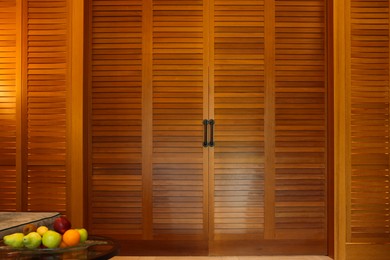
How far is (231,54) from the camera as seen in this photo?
3.50 m

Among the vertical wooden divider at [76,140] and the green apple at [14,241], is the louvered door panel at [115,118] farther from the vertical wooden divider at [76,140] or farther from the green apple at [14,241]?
the green apple at [14,241]

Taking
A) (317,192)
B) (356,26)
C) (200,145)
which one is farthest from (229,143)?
(356,26)

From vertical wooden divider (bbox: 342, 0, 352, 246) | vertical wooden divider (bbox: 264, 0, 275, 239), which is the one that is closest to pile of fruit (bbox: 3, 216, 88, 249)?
vertical wooden divider (bbox: 264, 0, 275, 239)

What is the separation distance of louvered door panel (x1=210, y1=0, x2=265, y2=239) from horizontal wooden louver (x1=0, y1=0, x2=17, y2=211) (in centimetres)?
145

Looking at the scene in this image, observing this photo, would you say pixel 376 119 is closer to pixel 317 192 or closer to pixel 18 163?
pixel 317 192

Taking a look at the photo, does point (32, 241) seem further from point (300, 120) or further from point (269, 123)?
point (300, 120)

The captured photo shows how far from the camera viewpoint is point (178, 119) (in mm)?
3488

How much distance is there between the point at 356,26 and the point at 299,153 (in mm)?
984

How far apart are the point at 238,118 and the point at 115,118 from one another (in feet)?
2.99

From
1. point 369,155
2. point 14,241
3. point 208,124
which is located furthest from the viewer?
point 208,124

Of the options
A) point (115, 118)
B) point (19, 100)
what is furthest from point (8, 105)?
point (115, 118)

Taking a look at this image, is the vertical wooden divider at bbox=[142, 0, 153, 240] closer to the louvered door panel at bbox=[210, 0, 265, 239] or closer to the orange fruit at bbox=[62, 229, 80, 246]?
the louvered door panel at bbox=[210, 0, 265, 239]

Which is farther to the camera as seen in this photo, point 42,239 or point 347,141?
point 347,141

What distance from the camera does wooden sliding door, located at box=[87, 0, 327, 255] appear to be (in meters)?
3.46
